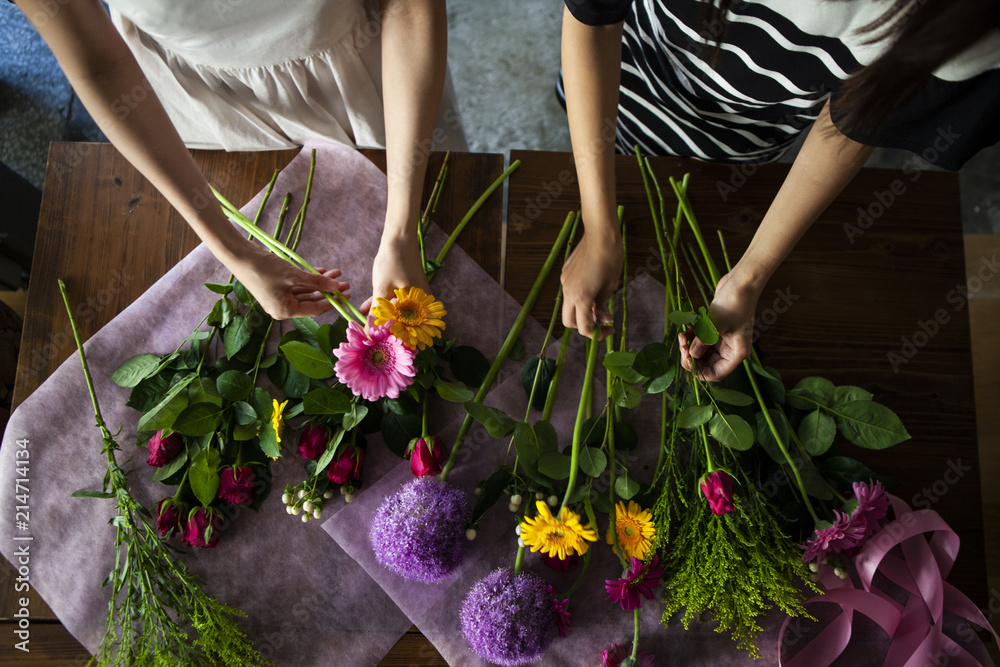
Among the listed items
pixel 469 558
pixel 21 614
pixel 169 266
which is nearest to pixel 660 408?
pixel 469 558

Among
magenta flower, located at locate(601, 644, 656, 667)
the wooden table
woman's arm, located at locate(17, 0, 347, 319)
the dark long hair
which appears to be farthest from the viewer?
the wooden table

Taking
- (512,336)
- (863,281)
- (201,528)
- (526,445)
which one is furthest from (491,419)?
(863,281)

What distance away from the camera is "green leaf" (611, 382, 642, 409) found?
677mm

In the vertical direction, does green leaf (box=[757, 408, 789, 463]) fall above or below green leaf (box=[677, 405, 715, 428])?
below

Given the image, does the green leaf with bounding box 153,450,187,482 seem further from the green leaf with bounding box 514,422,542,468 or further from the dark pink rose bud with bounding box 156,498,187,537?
the green leaf with bounding box 514,422,542,468

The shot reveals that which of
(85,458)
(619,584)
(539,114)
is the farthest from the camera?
(539,114)

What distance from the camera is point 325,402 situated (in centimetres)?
68

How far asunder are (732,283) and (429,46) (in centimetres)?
47

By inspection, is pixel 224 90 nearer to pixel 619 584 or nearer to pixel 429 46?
pixel 429 46

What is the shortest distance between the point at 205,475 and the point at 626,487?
0.49 m

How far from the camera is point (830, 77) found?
0.65 m

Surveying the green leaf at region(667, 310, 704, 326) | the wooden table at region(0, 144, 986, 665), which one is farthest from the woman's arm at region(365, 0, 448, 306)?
the green leaf at region(667, 310, 704, 326)

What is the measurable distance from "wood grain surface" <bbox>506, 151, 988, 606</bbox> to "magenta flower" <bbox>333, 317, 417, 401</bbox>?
0.83 feet

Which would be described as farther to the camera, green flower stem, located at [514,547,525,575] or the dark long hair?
green flower stem, located at [514,547,525,575]
